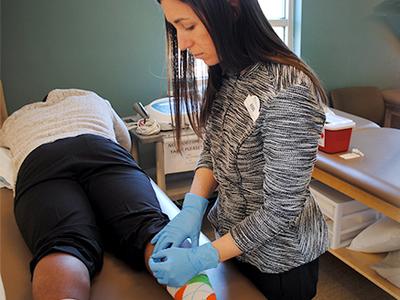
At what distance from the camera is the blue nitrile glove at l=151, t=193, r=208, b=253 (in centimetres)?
104

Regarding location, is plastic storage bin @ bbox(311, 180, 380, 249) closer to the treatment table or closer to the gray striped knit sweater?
the treatment table

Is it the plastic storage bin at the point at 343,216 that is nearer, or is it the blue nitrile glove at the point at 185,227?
the blue nitrile glove at the point at 185,227

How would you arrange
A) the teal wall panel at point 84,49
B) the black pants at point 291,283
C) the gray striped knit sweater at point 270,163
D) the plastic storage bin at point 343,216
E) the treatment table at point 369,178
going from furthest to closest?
the teal wall panel at point 84,49
the plastic storage bin at point 343,216
the treatment table at point 369,178
the black pants at point 291,283
the gray striped knit sweater at point 270,163

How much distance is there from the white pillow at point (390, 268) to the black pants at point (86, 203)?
0.95 m

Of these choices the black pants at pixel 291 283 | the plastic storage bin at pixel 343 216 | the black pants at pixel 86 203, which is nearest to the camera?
the black pants at pixel 291 283

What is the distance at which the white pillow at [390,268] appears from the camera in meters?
1.60

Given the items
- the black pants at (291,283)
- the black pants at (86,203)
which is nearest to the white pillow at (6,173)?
the black pants at (86,203)

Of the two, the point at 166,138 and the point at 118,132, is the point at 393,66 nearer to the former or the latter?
the point at 166,138

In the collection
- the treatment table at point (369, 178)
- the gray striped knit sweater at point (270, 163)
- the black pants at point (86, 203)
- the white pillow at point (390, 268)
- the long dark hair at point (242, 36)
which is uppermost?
the long dark hair at point (242, 36)

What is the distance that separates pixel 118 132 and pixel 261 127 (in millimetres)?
1304

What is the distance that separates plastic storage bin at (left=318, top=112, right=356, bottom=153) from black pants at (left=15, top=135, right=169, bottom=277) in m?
0.91

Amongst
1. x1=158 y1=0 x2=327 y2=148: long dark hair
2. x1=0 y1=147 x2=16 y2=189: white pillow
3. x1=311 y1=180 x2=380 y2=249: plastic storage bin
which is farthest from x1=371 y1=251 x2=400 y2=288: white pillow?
x1=0 y1=147 x2=16 y2=189: white pillow

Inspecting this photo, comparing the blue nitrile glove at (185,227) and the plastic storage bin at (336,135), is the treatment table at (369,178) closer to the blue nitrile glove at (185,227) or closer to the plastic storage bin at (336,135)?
the plastic storage bin at (336,135)

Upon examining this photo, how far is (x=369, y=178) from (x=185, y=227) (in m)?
0.93
